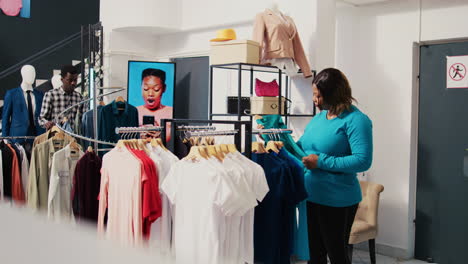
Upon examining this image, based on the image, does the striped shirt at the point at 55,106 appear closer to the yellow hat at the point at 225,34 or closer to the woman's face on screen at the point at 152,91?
the woman's face on screen at the point at 152,91

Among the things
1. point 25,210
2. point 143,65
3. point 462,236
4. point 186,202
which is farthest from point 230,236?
point 143,65

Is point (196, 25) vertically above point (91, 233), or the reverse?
point (196, 25)

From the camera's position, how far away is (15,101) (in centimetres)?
508

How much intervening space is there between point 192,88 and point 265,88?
82.3 inches

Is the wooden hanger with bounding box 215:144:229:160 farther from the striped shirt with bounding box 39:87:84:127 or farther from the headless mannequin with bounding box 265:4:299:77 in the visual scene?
the striped shirt with bounding box 39:87:84:127

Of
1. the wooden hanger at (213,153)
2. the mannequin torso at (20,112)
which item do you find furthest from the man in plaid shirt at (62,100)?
the wooden hanger at (213,153)

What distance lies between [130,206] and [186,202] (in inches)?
16.3

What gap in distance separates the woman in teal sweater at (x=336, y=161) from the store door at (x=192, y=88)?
12.1 ft

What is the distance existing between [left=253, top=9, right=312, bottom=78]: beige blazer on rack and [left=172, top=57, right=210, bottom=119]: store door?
171cm

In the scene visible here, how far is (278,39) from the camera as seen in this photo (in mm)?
4578

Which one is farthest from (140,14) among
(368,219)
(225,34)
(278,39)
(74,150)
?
(368,219)

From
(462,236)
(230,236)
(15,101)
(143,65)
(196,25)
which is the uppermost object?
(196,25)

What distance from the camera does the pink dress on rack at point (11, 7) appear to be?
324 inches

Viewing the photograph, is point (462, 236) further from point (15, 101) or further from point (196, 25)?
point (15, 101)
